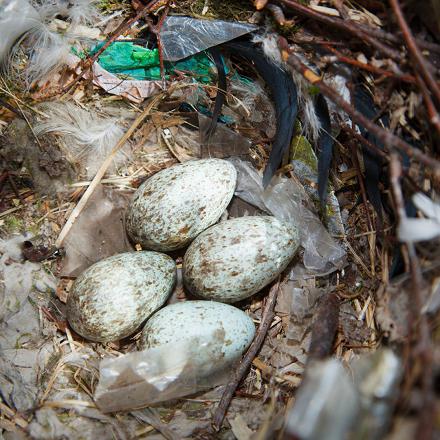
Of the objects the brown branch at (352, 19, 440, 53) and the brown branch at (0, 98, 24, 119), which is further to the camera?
the brown branch at (0, 98, 24, 119)

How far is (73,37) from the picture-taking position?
2104 mm

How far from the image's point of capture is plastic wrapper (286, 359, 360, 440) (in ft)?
3.20

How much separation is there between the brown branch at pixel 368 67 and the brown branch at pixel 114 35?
76 cm

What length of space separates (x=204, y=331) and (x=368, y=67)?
1.06 meters

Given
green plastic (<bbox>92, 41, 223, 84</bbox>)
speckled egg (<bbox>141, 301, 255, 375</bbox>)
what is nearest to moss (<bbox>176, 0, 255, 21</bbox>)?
green plastic (<bbox>92, 41, 223, 84</bbox>)

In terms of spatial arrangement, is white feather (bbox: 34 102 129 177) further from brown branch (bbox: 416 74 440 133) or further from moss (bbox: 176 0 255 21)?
brown branch (bbox: 416 74 440 133)

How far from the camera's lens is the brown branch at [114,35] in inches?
78.9

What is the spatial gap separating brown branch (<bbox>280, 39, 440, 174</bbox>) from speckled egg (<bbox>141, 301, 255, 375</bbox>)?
2.70 feet

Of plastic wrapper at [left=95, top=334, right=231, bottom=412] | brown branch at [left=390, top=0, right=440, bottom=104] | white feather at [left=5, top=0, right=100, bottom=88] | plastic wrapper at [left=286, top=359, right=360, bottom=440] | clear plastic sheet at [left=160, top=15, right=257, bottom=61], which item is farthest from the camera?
white feather at [left=5, top=0, right=100, bottom=88]

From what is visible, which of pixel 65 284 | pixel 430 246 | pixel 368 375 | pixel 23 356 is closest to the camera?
pixel 368 375

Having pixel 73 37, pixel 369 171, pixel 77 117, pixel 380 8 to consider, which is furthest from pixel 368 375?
pixel 73 37

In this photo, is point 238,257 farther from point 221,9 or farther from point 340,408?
point 221,9

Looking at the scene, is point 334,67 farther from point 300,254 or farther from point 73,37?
point 73,37

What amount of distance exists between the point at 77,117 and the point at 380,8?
1286 mm
